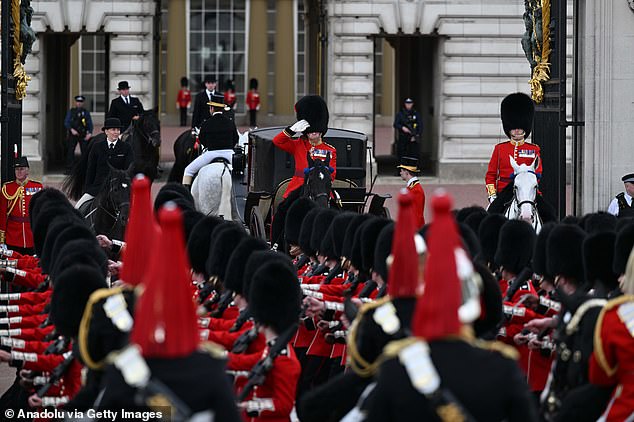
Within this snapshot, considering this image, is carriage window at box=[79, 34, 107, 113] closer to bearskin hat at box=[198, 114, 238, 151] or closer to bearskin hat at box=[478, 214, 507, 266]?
bearskin hat at box=[198, 114, 238, 151]

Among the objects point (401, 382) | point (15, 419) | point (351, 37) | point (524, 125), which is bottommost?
point (15, 419)

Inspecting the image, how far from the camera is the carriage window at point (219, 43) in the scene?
39.2 m

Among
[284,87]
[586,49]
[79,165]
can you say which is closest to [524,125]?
[586,49]

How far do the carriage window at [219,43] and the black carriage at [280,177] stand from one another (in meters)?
24.1

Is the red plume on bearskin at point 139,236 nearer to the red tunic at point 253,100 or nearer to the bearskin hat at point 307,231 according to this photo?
the bearskin hat at point 307,231

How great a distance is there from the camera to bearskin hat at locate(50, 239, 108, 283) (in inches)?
272

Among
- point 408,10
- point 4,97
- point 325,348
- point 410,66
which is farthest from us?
point 410,66

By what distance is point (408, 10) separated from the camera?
957 inches

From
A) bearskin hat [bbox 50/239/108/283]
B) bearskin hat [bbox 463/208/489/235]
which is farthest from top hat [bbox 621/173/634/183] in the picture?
bearskin hat [bbox 50/239/108/283]

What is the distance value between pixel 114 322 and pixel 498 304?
137 centimetres

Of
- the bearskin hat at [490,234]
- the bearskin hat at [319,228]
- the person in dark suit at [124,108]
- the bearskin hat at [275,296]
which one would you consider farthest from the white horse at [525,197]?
the person in dark suit at [124,108]

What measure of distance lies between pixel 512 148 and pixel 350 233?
14.5ft

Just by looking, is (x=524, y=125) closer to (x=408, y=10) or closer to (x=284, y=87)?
(x=408, y=10)

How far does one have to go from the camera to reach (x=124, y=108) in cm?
2127
